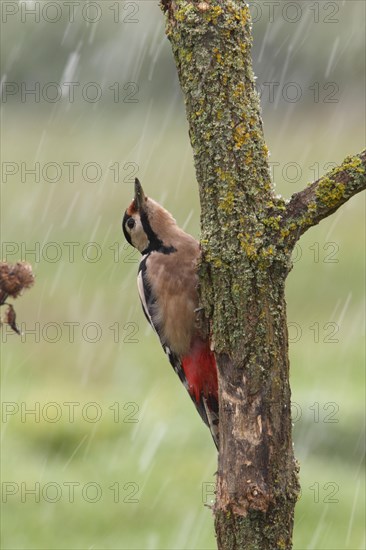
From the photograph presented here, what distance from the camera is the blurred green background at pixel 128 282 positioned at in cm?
830

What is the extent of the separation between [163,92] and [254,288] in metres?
15.3

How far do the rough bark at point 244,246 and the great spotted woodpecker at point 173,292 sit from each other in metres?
1.46

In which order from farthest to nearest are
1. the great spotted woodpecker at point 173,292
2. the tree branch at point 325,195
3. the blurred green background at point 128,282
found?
1. the blurred green background at point 128,282
2. the great spotted woodpecker at point 173,292
3. the tree branch at point 325,195

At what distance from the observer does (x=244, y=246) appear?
3.49 metres

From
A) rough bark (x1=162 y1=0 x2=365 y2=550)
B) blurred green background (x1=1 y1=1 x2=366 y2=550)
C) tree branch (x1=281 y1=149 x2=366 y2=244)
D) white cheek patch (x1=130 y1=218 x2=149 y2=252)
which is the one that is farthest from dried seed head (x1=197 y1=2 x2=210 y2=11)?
blurred green background (x1=1 y1=1 x2=366 y2=550)

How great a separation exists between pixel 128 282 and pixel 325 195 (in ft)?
34.6

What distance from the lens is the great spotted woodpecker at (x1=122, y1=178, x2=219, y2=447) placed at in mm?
5083

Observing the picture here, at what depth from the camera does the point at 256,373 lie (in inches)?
137

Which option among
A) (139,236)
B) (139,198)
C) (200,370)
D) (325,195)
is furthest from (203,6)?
(200,370)

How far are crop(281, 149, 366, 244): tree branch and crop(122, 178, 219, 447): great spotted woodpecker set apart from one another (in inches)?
59.7

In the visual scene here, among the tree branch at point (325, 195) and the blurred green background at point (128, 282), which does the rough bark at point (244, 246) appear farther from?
the blurred green background at point (128, 282)

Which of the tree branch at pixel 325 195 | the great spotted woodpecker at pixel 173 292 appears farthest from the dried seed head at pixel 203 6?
the great spotted woodpecker at pixel 173 292

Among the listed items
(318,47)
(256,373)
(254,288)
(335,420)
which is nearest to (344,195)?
(254,288)

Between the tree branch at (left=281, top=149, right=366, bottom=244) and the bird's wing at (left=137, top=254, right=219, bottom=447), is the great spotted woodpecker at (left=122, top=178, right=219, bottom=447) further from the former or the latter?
the tree branch at (left=281, top=149, right=366, bottom=244)
